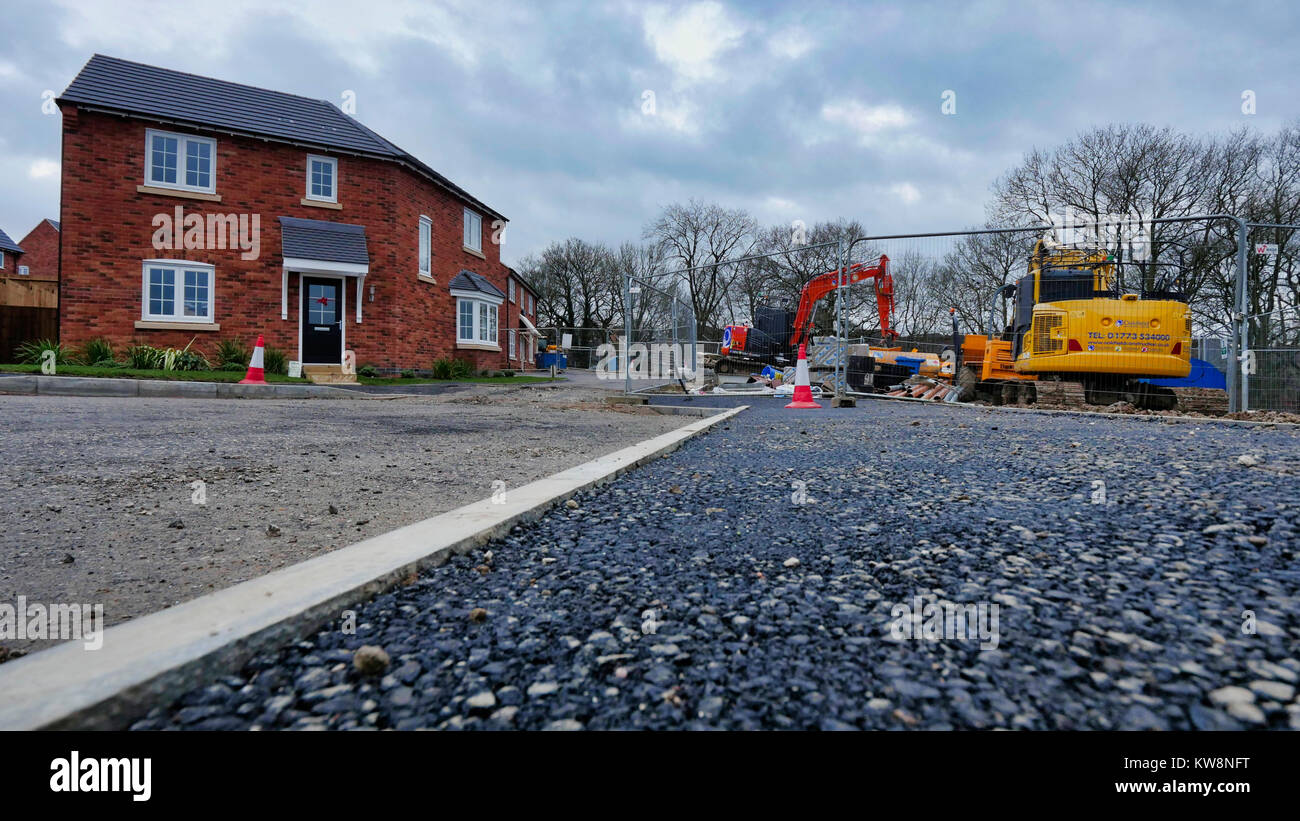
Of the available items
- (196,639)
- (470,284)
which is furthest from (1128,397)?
(470,284)

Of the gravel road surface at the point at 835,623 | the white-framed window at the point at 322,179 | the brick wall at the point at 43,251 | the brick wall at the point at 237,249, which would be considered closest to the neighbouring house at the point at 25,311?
the brick wall at the point at 237,249

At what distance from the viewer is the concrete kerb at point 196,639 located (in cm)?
112

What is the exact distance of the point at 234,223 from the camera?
15547mm

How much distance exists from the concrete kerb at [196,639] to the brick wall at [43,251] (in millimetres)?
54563

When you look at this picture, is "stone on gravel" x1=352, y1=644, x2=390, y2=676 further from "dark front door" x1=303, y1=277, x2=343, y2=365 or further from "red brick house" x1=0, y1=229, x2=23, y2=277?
"red brick house" x1=0, y1=229, x2=23, y2=277

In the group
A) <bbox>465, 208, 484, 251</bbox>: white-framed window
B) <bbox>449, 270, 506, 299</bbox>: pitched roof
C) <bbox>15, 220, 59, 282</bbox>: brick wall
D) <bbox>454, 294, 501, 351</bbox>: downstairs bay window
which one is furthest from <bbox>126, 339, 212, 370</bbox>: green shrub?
<bbox>15, 220, 59, 282</bbox>: brick wall

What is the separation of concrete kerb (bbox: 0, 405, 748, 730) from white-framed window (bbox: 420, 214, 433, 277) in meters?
→ 18.2

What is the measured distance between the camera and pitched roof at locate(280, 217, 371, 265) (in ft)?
51.3

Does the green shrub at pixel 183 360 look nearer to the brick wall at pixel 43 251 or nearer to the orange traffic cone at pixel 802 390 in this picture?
the orange traffic cone at pixel 802 390

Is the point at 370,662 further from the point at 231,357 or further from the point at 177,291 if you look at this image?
the point at 177,291

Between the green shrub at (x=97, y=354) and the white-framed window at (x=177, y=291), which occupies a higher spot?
the white-framed window at (x=177, y=291)

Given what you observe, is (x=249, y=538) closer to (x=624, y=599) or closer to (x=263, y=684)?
(x=263, y=684)
